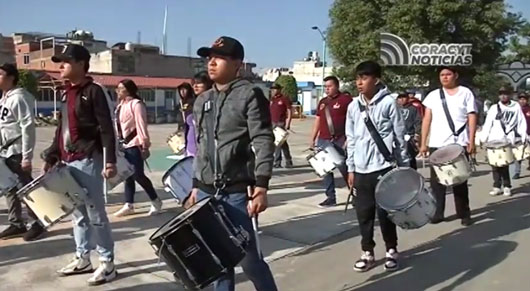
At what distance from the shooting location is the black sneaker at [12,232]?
19.4 ft

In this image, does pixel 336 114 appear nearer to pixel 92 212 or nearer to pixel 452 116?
pixel 452 116

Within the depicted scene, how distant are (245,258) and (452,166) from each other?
3.61 metres

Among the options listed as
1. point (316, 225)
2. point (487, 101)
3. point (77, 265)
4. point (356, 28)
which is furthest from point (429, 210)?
point (487, 101)

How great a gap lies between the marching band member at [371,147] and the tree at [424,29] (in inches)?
683

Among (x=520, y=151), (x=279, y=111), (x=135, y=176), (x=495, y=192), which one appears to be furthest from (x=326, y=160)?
(x=279, y=111)

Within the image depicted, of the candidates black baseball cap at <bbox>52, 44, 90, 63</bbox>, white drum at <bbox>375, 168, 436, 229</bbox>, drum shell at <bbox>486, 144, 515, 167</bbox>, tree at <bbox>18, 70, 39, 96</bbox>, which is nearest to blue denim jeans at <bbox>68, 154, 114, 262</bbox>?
black baseball cap at <bbox>52, 44, 90, 63</bbox>

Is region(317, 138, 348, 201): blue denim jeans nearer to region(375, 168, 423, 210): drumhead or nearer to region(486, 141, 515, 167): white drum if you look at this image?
region(486, 141, 515, 167): white drum

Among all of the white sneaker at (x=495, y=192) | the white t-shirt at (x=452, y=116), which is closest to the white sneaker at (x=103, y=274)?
the white t-shirt at (x=452, y=116)

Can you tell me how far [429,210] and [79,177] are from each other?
9.73 feet

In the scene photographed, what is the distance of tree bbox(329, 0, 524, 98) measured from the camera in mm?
21594

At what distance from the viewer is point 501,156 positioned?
29.2ft

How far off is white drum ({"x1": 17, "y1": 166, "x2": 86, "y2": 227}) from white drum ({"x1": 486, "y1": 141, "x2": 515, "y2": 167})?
22.1 ft

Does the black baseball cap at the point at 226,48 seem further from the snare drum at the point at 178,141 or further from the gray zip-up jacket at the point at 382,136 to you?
the snare drum at the point at 178,141

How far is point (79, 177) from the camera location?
4520mm
